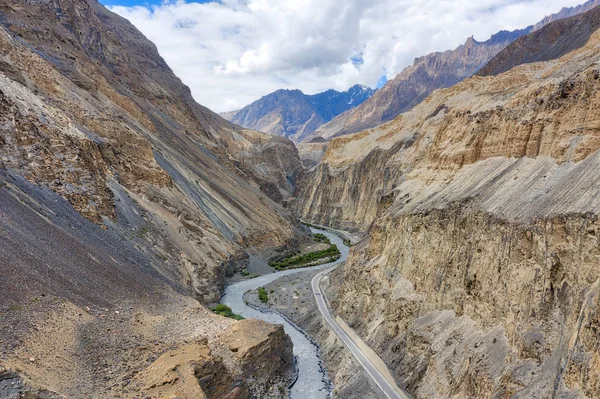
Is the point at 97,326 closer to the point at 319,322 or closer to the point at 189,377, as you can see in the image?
the point at 189,377

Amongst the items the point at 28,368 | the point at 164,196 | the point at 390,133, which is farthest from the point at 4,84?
the point at 390,133

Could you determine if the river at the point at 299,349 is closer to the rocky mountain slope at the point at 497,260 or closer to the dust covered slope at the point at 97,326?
the dust covered slope at the point at 97,326

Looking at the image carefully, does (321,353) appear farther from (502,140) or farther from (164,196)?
(164,196)

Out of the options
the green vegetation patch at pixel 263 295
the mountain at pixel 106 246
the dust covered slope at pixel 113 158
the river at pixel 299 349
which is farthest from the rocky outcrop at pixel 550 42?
the river at pixel 299 349

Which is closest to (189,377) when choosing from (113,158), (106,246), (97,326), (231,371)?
(231,371)

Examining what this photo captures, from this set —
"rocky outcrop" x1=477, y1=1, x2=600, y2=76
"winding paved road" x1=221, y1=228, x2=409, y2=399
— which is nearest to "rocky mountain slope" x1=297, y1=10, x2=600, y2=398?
"winding paved road" x1=221, y1=228, x2=409, y2=399

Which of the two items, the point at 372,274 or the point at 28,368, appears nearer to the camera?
the point at 28,368

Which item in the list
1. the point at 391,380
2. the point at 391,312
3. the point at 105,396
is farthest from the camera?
the point at 391,312
